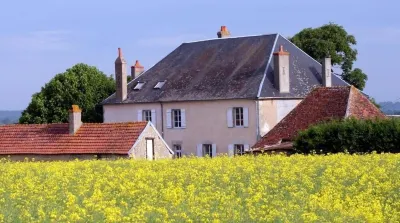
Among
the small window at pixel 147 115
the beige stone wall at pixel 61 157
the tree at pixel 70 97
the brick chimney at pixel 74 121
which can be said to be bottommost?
the beige stone wall at pixel 61 157

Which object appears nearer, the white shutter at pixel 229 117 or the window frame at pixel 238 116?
the window frame at pixel 238 116

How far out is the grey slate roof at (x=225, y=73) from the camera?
5044cm

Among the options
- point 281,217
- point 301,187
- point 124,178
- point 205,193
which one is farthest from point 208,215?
point 124,178

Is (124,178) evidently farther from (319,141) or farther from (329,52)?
(329,52)

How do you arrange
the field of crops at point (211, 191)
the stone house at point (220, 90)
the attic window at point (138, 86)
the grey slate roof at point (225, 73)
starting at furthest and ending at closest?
1. the attic window at point (138, 86)
2. the grey slate roof at point (225, 73)
3. the stone house at point (220, 90)
4. the field of crops at point (211, 191)

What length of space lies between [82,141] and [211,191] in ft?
81.1

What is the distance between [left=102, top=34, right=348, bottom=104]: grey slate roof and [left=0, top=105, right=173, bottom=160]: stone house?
980 centimetres

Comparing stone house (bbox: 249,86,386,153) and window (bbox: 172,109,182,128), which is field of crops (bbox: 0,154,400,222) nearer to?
stone house (bbox: 249,86,386,153)

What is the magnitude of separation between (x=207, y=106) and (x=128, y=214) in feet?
129

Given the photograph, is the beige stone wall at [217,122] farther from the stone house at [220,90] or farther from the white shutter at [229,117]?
the white shutter at [229,117]

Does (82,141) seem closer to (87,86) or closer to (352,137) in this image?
(352,137)

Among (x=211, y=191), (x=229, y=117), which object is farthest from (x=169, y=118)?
(x=211, y=191)

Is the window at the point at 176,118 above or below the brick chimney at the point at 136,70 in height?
below

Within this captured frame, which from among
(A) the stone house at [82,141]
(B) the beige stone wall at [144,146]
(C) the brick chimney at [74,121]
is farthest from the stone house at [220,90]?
(C) the brick chimney at [74,121]
